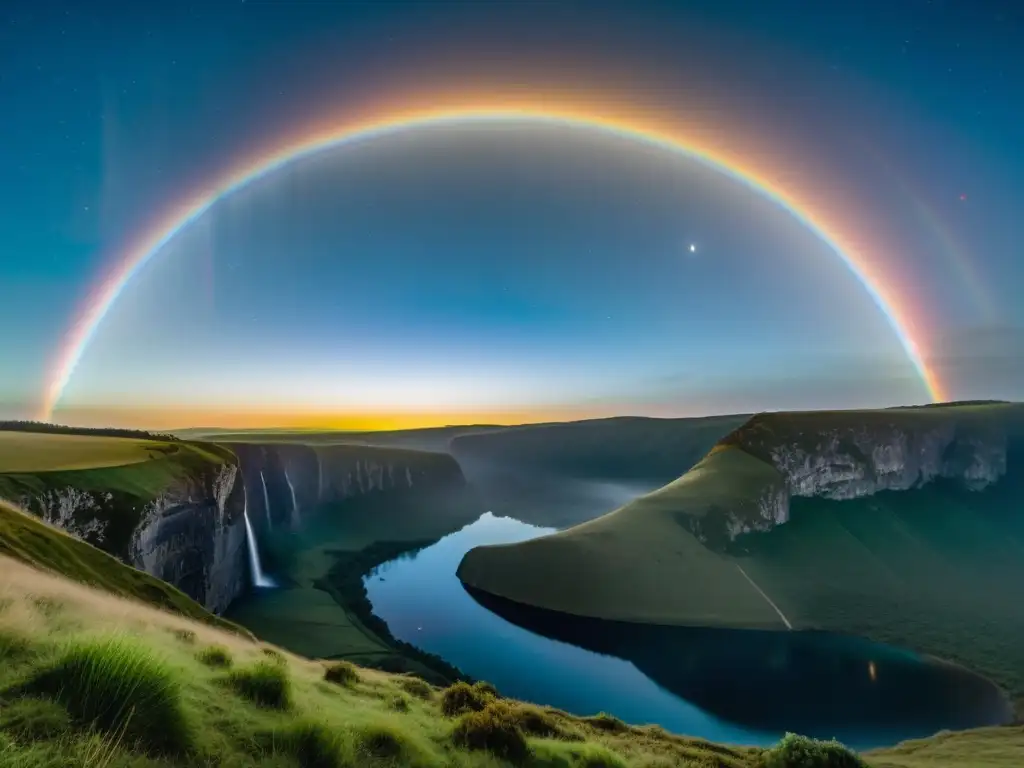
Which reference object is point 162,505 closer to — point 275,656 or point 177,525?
point 177,525

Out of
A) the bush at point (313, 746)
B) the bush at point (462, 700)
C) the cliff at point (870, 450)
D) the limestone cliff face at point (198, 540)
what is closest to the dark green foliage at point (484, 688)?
the bush at point (462, 700)

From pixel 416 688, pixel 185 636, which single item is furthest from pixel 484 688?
pixel 185 636

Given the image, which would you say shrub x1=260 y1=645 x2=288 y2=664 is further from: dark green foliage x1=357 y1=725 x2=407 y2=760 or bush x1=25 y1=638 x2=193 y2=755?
bush x1=25 y1=638 x2=193 y2=755

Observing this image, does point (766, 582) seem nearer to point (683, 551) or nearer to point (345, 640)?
point (683, 551)

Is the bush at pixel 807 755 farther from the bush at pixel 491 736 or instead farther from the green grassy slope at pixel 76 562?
the green grassy slope at pixel 76 562

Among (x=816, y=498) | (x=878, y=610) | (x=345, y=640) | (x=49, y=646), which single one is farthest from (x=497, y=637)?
(x=816, y=498)
